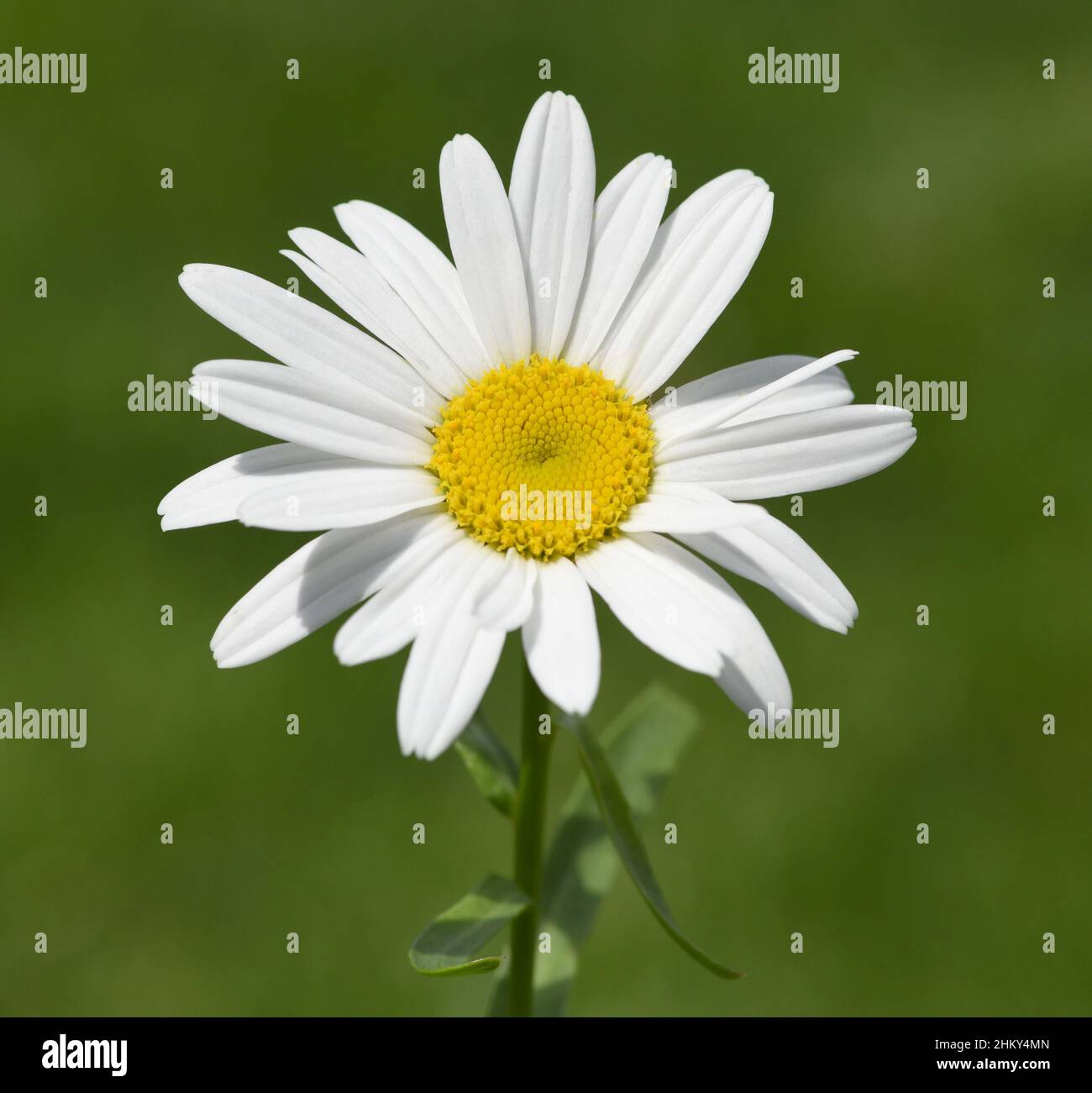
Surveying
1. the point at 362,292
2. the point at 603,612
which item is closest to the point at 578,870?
the point at 362,292

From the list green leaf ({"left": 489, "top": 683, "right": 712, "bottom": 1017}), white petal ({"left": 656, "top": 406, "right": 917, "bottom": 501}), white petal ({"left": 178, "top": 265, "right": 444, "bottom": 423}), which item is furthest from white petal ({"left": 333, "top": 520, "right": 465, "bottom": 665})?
green leaf ({"left": 489, "top": 683, "right": 712, "bottom": 1017})

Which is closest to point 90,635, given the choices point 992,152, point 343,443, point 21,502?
point 21,502

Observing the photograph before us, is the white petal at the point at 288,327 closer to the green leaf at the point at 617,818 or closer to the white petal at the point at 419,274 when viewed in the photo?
the white petal at the point at 419,274

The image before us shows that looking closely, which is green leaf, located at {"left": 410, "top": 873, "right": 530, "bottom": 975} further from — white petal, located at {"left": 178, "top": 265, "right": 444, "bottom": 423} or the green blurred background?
the green blurred background

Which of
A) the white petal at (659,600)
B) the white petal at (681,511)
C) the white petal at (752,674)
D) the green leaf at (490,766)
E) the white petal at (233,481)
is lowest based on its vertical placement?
the green leaf at (490,766)

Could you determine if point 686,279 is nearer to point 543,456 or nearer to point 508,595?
point 543,456

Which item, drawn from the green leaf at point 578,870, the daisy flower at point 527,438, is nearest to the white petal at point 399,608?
the daisy flower at point 527,438

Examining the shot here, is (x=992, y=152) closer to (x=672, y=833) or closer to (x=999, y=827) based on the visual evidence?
(x=999, y=827)
